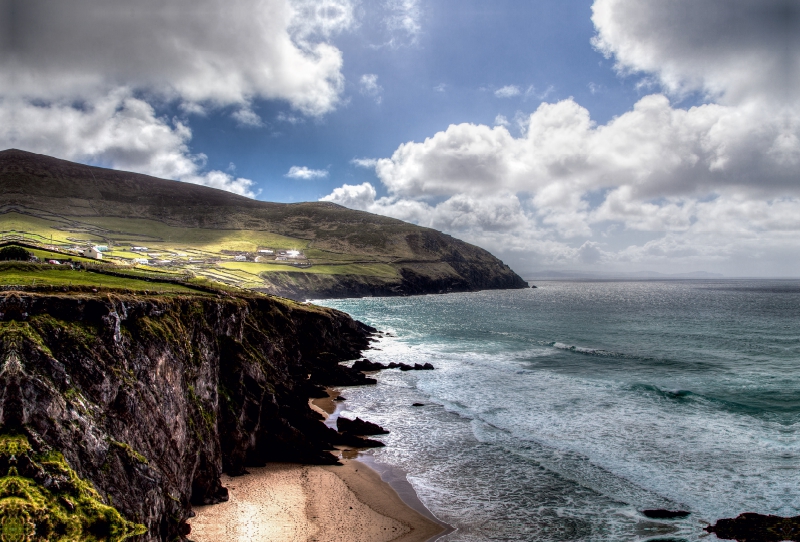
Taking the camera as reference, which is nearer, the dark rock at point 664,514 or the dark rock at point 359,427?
the dark rock at point 664,514

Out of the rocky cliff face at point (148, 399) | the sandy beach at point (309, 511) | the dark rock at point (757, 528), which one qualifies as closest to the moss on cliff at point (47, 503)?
the rocky cliff face at point (148, 399)

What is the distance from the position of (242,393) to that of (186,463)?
289 inches

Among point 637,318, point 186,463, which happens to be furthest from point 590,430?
point 637,318

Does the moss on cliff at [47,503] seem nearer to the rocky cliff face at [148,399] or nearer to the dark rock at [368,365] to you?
the rocky cliff face at [148,399]

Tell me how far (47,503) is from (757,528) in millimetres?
28484

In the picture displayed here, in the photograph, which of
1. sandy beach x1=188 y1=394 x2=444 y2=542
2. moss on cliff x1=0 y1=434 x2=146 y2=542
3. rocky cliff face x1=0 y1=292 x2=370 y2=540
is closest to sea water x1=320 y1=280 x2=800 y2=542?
sandy beach x1=188 y1=394 x2=444 y2=542

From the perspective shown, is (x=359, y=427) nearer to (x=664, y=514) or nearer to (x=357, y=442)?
(x=357, y=442)

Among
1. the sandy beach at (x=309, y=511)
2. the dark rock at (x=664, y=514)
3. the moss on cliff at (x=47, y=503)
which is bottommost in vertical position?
the sandy beach at (x=309, y=511)

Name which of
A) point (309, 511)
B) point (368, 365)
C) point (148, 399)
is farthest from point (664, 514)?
point (368, 365)

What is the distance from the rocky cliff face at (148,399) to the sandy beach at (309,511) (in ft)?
3.95

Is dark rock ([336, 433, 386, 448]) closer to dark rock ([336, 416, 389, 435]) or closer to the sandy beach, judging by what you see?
dark rock ([336, 416, 389, 435])

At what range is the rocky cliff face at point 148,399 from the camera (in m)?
13.2

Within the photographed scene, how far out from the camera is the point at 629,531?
20875 mm

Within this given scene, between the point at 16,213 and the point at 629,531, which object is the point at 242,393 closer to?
the point at 629,531
